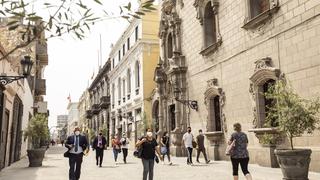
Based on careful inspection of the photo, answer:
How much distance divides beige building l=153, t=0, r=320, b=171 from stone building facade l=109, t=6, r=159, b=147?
6047 millimetres

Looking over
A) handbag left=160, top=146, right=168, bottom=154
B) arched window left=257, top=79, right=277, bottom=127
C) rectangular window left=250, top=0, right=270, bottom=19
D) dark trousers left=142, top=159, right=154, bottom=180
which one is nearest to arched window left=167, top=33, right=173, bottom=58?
handbag left=160, top=146, right=168, bottom=154

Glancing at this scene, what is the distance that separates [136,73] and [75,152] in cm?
2416

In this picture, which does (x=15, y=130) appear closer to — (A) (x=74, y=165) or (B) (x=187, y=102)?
(B) (x=187, y=102)

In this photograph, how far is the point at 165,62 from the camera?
25234 millimetres

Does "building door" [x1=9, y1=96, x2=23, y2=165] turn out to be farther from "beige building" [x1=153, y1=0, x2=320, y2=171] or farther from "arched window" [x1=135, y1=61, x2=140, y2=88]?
"arched window" [x1=135, y1=61, x2=140, y2=88]

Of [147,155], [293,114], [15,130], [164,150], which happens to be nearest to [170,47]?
[164,150]

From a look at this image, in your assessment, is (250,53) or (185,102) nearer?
(250,53)

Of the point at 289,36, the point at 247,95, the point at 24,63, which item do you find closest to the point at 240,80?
the point at 247,95

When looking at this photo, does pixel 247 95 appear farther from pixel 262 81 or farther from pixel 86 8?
pixel 86 8

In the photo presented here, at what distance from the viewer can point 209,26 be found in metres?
19.7

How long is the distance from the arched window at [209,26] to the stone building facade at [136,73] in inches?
409

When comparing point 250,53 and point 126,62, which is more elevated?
point 126,62

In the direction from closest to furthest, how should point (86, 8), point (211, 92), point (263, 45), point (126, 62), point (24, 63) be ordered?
point (86, 8) → point (24, 63) → point (263, 45) → point (211, 92) → point (126, 62)

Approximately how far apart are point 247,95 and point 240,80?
2.77 ft
